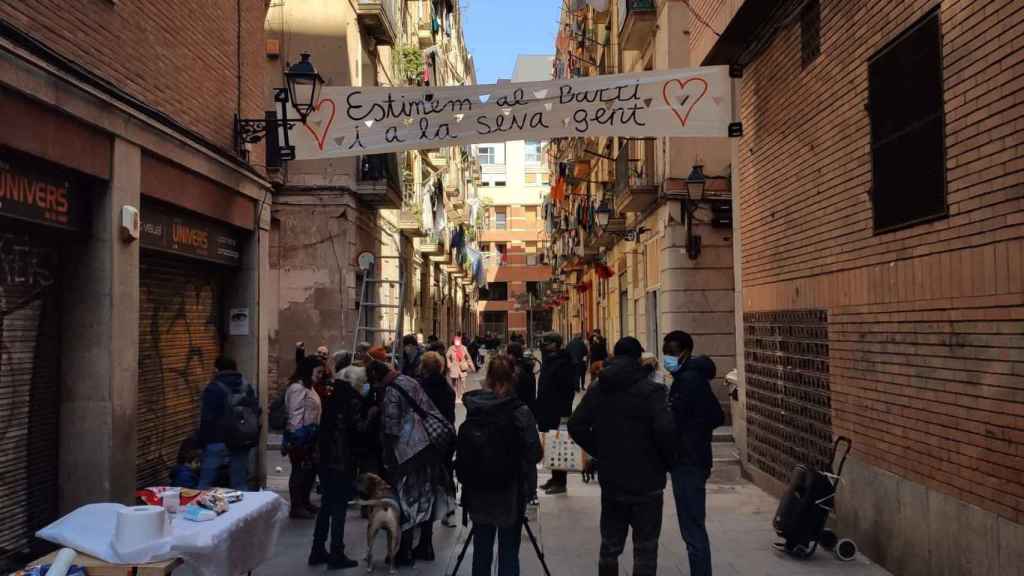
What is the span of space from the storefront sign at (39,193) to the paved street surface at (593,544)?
3.36 m

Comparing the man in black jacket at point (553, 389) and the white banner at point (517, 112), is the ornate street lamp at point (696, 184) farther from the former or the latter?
the white banner at point (517, 112)

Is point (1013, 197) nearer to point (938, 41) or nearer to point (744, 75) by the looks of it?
point (938, 41)

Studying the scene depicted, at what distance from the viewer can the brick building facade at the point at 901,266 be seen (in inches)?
238

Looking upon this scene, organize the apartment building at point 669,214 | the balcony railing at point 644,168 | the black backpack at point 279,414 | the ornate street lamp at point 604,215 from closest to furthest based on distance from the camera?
the black backpack at point 279,414 → the apartment building at point 669,214 → the balcony railing at point 644,168 → the ornate street lamp at point 604,215

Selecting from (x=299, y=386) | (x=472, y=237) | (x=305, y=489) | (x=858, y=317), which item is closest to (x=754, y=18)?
(x=858, y=317)

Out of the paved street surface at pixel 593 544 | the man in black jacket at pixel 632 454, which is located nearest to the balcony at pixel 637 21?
the paved street surface at pixel 593 544

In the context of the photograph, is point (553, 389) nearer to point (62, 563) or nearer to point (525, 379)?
point (525, 379)

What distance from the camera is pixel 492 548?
6426mm

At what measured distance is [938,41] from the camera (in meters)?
6.94

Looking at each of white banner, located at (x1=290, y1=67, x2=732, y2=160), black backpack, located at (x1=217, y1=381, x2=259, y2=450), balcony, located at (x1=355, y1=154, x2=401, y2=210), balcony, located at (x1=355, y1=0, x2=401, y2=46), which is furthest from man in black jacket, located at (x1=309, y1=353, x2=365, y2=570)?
balcony, located at (x1=355, y1=0, x2=401, y2=46)

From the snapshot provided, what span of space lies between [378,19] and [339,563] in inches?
644

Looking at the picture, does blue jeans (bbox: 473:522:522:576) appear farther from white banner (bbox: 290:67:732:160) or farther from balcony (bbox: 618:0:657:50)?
balcony (bbox: 618:0:657:50)

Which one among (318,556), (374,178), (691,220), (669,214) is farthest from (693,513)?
(374,178)

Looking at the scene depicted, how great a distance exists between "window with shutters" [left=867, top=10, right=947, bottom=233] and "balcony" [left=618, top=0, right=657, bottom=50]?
12.7 meters
